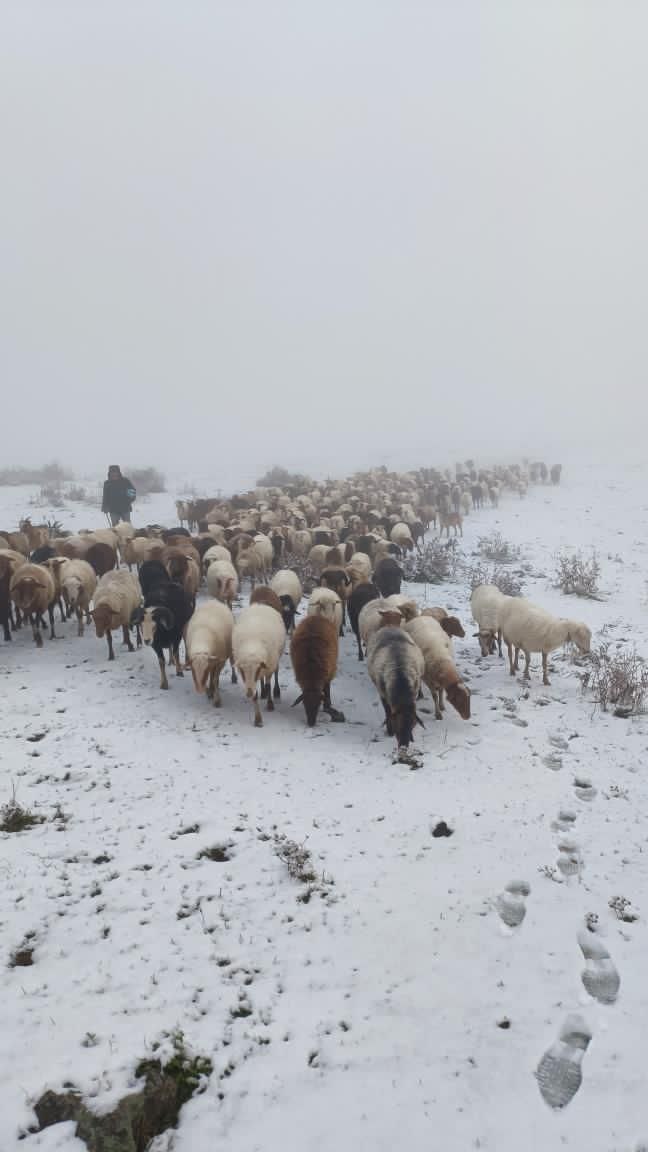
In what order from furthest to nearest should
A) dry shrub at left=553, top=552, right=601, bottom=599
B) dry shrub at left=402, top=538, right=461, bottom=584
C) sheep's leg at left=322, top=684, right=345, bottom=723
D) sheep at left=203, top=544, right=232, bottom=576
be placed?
dry shrub at left=402, top=538, right=461, bottom=584 < dry shrub at left=553, top=552, right=601, bottom=599 < sheep at left=203, top=544, right=232, bottom=576 < sheep's leg at left=322, top=684, right=345, bottom=723

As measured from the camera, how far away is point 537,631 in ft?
29.5

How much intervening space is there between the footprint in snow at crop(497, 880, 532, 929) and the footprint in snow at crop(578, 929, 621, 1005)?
45 cm

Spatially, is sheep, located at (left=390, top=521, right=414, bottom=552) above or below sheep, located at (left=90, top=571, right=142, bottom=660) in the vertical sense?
above

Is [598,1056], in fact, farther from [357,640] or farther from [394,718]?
[357,640]

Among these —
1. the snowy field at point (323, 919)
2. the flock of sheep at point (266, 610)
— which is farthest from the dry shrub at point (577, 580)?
the snowy field at point (323, 919)

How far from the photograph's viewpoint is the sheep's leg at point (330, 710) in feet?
27.0

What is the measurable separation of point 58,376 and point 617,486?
4214 inches

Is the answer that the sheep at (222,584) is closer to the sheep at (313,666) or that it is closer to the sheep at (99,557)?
the sheep at (99,557)

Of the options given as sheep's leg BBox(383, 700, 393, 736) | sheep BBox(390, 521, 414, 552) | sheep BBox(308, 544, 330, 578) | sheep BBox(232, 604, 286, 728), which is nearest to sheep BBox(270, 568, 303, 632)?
sheep BBox(232, 604, 286, 728)

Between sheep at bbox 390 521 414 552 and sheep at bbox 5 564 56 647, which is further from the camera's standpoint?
sheep at bbox 390 521 414 552

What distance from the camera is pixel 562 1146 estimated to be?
3180mm

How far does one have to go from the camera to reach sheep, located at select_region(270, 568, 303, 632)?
Answer: 1069cm

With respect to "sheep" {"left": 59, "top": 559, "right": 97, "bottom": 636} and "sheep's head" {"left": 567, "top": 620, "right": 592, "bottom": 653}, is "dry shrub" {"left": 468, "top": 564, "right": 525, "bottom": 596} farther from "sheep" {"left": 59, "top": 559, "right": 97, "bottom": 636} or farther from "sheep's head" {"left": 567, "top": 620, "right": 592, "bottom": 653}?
"sheep" {"left": 59, "top": 559, "right": 97, "bottom": 636}

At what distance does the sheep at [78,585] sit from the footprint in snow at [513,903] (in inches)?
315
